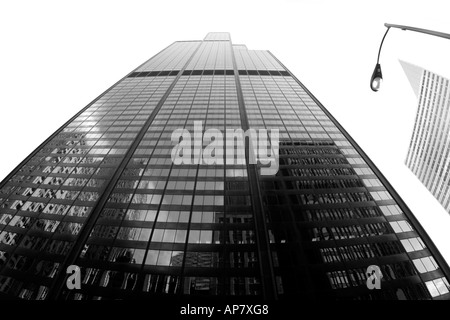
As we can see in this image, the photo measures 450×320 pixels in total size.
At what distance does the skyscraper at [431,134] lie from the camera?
107m

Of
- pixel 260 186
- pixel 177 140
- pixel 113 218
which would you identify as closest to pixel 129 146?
pixel 177 140

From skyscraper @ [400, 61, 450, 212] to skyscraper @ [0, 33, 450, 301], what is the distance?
83347 mm

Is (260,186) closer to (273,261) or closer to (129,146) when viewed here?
(273,261)

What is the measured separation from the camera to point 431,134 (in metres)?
116

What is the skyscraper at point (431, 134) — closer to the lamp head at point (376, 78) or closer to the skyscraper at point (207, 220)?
the skyscraper at point (207, 220)

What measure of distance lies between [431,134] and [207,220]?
13315cm

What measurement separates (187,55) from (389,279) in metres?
137

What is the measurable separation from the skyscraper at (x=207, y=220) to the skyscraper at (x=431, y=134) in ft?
273

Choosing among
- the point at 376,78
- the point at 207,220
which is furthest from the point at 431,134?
the point at 376,78

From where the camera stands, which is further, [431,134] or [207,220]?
[431,134]

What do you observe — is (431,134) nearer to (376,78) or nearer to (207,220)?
(207,220)

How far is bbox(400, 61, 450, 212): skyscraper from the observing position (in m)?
107

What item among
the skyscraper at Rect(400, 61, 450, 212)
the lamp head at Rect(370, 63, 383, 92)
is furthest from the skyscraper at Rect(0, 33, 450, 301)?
the skyscraper at Rect(400, 61, 450, 212)

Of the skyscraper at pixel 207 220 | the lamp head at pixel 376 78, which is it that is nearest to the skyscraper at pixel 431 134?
the skyscraper at pixel 207 220
